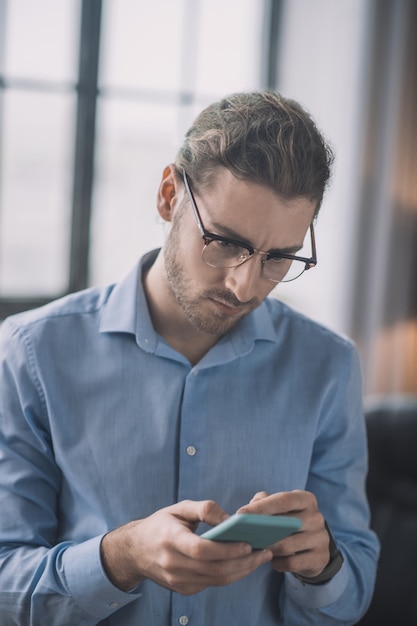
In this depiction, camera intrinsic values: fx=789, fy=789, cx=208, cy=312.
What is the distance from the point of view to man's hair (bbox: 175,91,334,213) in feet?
4.12

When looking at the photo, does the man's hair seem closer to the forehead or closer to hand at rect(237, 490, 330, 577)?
the forehead

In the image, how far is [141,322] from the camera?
1.41 m

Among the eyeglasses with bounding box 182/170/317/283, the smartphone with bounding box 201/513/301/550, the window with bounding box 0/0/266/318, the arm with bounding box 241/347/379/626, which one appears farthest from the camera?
the window with bounding box 0/0/266/318

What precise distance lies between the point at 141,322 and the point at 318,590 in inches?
21.7

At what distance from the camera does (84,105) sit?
Answer: 10.9 ft

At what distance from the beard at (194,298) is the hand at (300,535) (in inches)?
12.2

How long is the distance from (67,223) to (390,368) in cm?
167

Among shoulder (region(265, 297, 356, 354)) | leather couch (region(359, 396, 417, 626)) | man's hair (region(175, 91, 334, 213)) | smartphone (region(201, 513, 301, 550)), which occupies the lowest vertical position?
leather couch (region(359, 396, 417, 626))

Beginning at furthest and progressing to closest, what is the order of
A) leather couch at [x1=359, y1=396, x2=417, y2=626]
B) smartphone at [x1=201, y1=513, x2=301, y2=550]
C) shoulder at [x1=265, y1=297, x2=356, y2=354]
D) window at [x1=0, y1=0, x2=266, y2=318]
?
window at [x1=0, y1=0, x2=266, y2=318]
leather couch at [x1=359, y1=396, x2=417, y2=626]
shoulder at [x1=265, y1=297, x2=356, y2=354]
smartphone at [x1=201, y1=513, x2=301, y2=550]

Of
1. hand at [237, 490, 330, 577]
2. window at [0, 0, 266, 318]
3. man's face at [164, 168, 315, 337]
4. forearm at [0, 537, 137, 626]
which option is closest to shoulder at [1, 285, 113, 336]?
man's face at [164, 168, 315, 337]

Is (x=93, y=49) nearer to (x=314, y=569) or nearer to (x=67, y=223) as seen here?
(x=67, y=223)

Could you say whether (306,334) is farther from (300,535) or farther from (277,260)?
(300,535)

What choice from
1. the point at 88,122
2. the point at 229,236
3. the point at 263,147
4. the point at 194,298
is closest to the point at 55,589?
the point at 194,298

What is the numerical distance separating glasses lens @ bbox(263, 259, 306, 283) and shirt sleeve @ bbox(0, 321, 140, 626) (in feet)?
1.42
